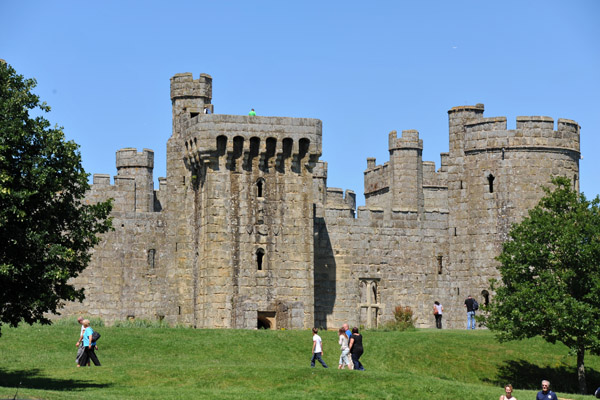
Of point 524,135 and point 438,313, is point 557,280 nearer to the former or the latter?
point 438,313

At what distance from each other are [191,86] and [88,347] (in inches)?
820

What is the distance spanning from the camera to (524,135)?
5759cm

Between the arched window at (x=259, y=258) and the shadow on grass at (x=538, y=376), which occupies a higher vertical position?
the arched window at (x=259, y=258)

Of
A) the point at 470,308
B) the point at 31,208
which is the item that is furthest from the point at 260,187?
the point at 31,208

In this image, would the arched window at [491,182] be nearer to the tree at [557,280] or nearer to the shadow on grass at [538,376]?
the tree at [557,280]

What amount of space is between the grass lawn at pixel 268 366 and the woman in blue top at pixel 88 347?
607mm

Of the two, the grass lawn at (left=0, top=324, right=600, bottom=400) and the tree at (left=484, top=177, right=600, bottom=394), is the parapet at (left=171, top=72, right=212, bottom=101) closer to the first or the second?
the grass lawn at (left=0, top=324, right=600, bottom=400)

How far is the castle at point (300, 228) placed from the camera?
53375mm

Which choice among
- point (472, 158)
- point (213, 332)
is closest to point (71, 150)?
point (213, 332)

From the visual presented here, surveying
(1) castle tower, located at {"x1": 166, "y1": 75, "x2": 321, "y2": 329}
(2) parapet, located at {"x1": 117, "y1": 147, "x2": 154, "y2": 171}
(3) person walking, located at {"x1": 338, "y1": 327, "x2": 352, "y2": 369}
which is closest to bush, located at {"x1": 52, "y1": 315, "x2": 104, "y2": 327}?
(1) castle tower, located at {"x1": 166, "y1": 75, "x2": 321, "y2": 329}

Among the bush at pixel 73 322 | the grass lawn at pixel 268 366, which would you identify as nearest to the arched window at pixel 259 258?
the grass lawn at pixel 268 366

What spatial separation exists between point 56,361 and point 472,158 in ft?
83.5

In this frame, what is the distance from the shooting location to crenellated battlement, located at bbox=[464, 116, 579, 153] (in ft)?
189

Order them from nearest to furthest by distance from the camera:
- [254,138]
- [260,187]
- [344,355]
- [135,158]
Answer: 1. [344,355]
2. [254,138]
3. [260,187]
4. [135,158]
